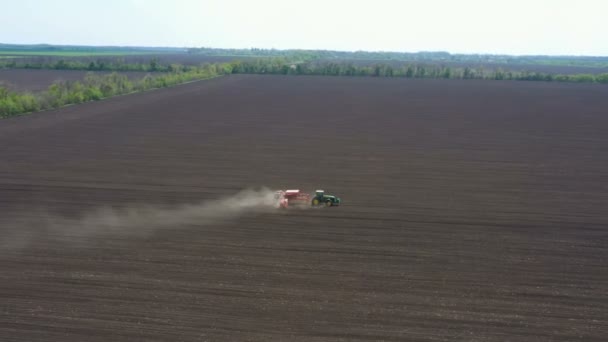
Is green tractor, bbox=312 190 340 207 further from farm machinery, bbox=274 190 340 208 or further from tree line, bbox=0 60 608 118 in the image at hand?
tree line, bbox=0 60 608 118

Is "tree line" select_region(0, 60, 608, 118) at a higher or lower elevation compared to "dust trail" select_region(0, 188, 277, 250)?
higher

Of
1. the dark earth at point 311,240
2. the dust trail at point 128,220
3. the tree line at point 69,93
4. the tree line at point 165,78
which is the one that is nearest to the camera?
the dark earth at point 311,240

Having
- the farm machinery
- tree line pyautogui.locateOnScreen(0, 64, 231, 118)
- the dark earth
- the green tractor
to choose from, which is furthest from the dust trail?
tree line pyautogui.locateOnScreen(0, 64, 231, 118)

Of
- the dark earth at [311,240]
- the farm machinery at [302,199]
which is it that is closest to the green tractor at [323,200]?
the farm machinery at [302,199]

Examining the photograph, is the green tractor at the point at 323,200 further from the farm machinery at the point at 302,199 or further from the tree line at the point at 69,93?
the tree line at the point at 69,93

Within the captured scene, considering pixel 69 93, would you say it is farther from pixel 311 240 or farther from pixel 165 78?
pixel 311 240

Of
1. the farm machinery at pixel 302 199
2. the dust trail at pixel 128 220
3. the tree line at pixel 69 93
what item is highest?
the tree line at pixel 69 93

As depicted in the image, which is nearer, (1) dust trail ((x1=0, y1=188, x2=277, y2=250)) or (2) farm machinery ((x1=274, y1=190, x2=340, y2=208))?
(1) dust trail ((x1=0, y1=188, x2=277, y2=250))

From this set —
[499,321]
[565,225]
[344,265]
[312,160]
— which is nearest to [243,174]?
[312,160]
